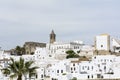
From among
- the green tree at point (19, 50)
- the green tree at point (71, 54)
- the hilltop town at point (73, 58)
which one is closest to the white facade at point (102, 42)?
the hilltop town at point (73, 58)

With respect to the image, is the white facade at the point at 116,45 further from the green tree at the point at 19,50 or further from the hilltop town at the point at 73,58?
the green tree at the point at 19,50

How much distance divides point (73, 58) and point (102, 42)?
13.5 meters

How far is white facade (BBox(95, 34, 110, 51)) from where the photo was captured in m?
94.1

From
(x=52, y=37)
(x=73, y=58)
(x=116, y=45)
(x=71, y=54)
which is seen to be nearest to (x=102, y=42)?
(x=116, y=45)

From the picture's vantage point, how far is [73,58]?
8400cm

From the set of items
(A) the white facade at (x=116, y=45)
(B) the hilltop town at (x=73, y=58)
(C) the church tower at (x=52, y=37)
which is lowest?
(B) the hilltop town at (x=73, y=58)

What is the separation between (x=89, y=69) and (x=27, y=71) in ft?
122

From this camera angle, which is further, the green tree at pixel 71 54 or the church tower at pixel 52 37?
the church tower at pixel 52 37

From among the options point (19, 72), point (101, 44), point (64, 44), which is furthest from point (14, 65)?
point (64, 44)

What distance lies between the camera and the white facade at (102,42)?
94.1m

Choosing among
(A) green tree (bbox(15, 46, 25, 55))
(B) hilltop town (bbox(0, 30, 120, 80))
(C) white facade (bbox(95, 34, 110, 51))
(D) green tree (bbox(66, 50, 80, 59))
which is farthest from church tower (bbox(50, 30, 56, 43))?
(C) white facade (bbox(95, 34, 110, 51))

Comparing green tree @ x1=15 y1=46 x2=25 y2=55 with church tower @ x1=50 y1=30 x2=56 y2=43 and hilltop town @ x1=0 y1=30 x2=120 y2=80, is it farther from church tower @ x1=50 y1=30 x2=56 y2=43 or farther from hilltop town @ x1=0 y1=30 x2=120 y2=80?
church tower @ x1=50 y1=30 x2=56 y2=43

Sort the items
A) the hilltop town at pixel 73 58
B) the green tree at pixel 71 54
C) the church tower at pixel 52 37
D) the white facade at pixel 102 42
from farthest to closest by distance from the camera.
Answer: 1. the church tower at pixel 52 37
2. the white facade at pixel 102 42
3. the green tree at pixel 71 54
4. the hilltop town at pixel 73 58

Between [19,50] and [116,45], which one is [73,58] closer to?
[116,45]
